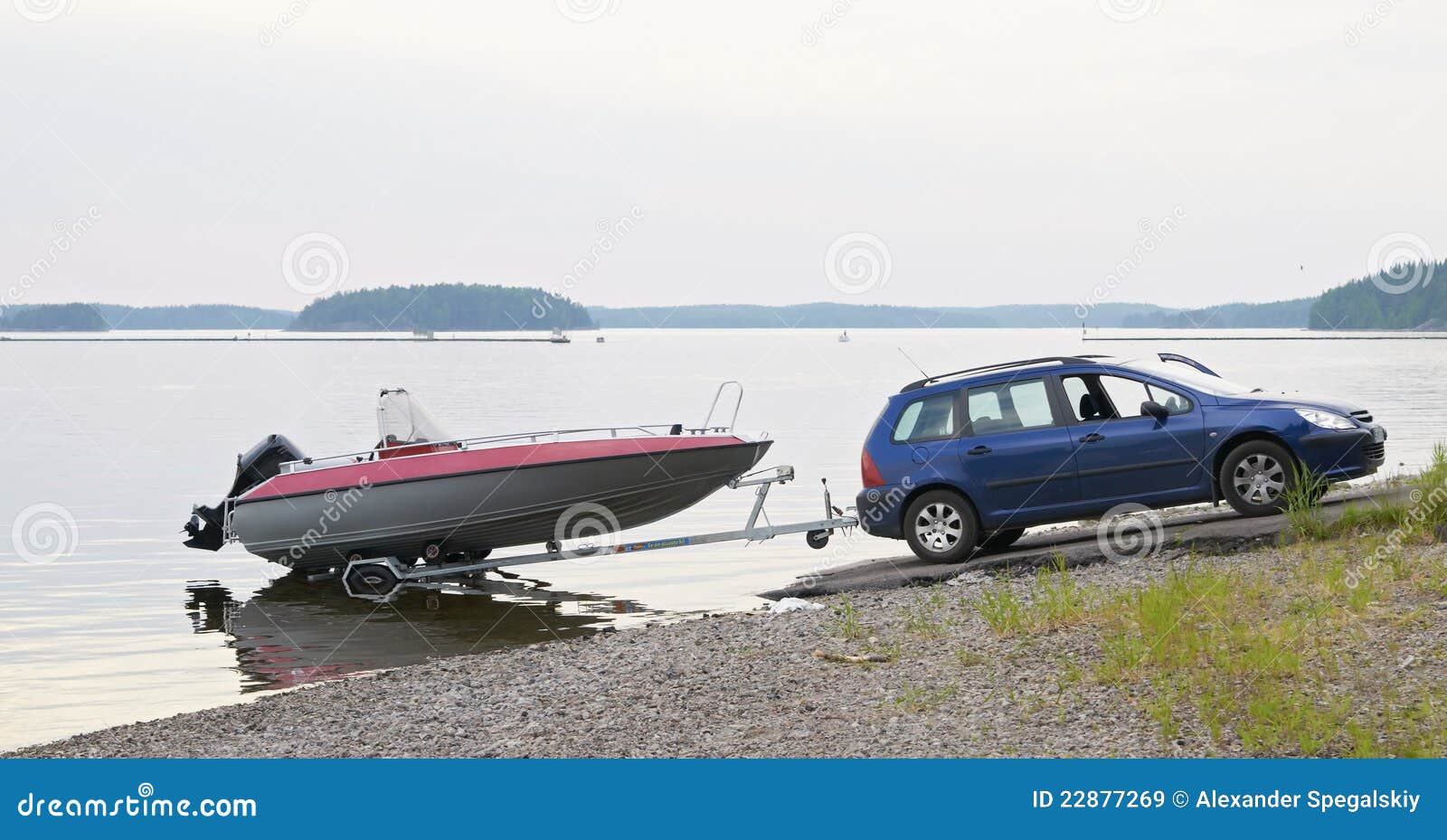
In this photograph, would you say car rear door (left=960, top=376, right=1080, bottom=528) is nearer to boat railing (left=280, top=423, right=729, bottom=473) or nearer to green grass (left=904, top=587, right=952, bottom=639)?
green grass (left=904, top=587, right=952, bottom=639)

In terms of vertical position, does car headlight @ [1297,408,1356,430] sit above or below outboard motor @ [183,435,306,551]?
below

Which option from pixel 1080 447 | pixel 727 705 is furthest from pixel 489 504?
pixel 727 705

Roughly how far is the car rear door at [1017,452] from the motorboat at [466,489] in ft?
10.7

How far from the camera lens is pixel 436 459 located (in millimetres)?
14914

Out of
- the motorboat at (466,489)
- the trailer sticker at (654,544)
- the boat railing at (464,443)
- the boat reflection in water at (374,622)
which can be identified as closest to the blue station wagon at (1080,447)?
the trailer sticker at (654,544)

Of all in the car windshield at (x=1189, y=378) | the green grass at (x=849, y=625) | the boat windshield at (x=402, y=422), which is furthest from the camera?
the boat windshield at (x=402, y=422)

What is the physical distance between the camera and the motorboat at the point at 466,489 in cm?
1486

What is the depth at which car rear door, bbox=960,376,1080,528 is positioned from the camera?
40.0 ft

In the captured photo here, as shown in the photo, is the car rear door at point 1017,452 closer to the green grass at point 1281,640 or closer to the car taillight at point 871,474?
the car taillight at point 871,474

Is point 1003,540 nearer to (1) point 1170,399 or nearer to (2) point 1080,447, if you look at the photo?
(2) point 1080,447

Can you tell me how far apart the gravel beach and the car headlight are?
155cm

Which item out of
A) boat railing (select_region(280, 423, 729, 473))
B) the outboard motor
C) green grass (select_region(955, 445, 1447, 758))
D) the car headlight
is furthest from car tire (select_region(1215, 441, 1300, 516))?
the outboard motor

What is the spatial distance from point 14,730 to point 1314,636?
30.0ft

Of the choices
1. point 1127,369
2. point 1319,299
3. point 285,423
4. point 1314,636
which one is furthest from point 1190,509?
point 1319,299
